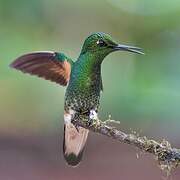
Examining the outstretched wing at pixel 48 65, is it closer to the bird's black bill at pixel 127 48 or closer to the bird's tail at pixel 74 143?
the bird's tail at pixel 74 143

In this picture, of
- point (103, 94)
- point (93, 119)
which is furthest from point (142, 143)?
point (103, 94)

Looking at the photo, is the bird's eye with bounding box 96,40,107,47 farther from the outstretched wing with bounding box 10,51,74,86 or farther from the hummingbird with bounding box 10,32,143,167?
the outstretched wing with bounding box 10,51,74,86

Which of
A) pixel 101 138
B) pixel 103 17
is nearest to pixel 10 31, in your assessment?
pixel 103 17

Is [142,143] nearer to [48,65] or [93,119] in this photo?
[93,119]

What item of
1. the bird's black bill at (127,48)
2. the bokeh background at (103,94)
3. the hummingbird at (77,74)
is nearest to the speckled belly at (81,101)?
the hummingbird at (77,74)

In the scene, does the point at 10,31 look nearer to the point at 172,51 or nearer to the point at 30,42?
the point at 30,42

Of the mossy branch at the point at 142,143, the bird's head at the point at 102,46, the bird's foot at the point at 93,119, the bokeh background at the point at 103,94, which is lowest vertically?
the mossy branch at the point at 142,143

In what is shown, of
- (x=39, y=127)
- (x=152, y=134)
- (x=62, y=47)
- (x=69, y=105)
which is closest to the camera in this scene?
(x=69, y=105)
